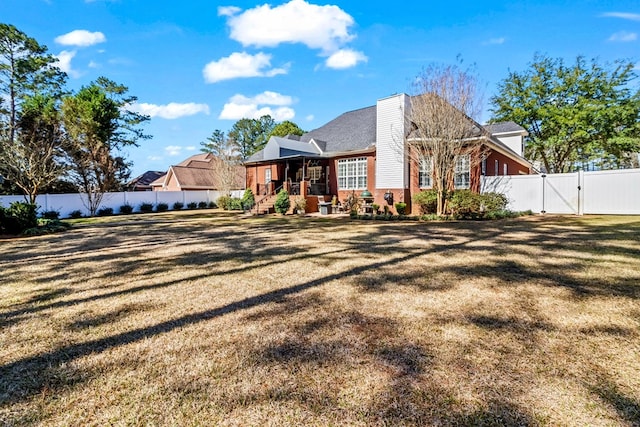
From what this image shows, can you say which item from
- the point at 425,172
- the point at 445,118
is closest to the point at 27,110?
the point at 425,172

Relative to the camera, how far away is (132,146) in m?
34.9

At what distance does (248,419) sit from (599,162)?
1655 inches

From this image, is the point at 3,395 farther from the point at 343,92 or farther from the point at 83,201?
the point at 83,201

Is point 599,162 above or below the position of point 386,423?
above

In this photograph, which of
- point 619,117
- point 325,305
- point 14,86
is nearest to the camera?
point 325,305

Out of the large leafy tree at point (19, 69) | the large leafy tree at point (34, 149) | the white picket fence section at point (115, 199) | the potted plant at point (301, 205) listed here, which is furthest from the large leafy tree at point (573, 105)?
the large leafy tree at point (19, 69)

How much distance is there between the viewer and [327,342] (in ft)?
9.78

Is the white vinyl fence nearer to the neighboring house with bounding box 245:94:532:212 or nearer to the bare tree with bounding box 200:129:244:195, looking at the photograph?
the neighboring house with bounding box 245:94:532:212

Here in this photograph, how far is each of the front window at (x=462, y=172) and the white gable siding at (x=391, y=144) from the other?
2390mm

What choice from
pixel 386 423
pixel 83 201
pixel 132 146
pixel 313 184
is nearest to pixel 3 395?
pixel 386 423

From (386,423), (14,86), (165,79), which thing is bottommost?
(386,423)

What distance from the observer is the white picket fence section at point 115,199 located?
819 inches

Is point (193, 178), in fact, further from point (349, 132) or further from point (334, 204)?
point (334, 204)

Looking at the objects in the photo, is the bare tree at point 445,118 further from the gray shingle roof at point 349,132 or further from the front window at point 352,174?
the front window at point 352,174
